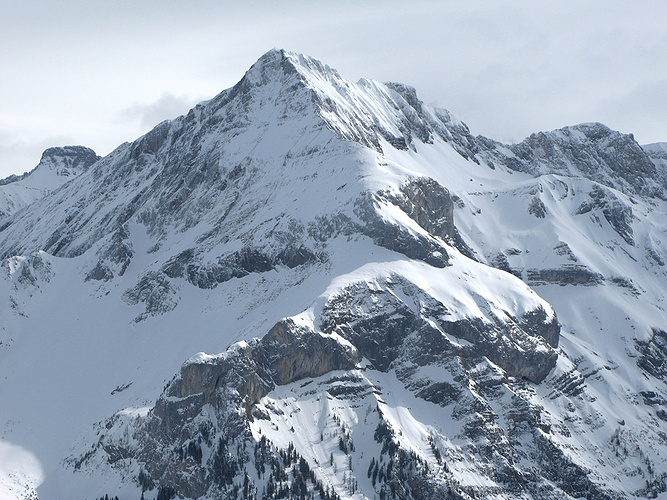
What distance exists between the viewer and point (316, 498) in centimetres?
19875

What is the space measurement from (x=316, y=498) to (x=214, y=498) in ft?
64.4

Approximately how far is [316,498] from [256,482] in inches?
471

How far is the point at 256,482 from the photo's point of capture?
655ft

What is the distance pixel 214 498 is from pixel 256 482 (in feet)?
28.2

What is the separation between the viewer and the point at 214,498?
653ft
